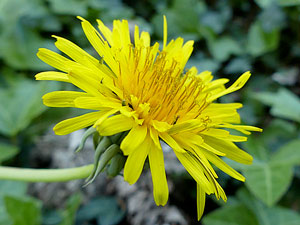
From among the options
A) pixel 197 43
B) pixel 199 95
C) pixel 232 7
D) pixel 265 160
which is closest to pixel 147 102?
pixel 199 95

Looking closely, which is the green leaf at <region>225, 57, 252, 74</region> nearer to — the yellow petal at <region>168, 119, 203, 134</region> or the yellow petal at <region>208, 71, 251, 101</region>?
the yellow petal at <region>208, 71, 251, 101</region>

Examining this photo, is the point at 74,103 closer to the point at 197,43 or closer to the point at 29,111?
the point at 29,111

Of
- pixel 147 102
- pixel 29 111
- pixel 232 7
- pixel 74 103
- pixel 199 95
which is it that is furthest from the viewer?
pixel 232 7

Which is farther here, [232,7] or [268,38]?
[232,7]

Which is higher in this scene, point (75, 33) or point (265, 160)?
point (75, 33)

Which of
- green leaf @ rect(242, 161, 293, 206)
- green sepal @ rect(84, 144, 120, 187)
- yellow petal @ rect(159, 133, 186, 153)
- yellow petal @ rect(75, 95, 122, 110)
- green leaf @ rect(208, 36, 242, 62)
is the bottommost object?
green leaf @ rect(242, 161, 293, 206)

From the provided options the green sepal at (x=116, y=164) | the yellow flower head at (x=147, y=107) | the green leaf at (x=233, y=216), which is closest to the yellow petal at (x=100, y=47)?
the yellow flower head at (x=147, y=107)

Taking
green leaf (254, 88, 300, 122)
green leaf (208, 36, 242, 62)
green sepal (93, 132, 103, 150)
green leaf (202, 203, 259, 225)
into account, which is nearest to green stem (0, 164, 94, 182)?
green sepal (93, 132, 103, 150)
